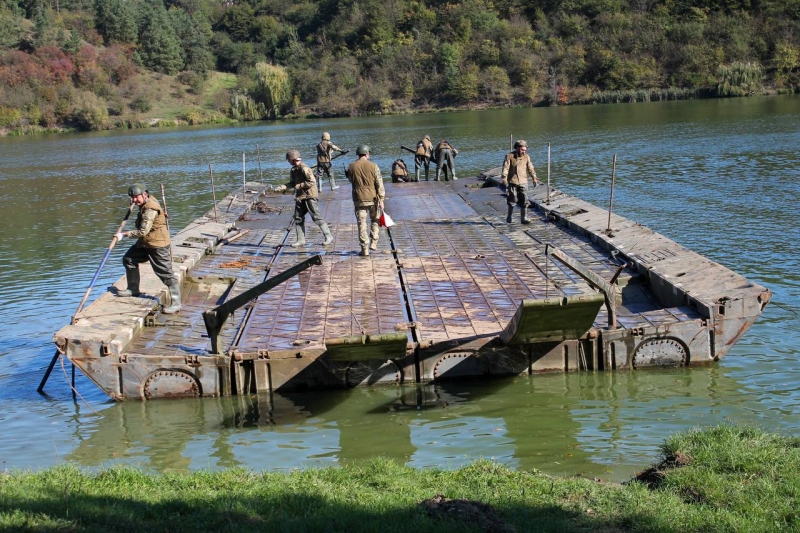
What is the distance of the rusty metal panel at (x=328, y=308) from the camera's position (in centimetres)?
1134

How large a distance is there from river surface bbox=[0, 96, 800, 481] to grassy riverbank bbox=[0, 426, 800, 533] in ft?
2.86

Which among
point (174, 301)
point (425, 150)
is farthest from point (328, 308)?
point (425, 150)

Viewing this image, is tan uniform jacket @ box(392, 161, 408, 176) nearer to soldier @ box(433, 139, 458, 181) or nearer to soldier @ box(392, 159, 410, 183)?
soldier @ box(392, 159, 410, 183)

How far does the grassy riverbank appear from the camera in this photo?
6016 millimetres

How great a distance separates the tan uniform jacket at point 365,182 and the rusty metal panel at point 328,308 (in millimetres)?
1093

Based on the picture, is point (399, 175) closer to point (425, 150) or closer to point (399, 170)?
point (399, 170)

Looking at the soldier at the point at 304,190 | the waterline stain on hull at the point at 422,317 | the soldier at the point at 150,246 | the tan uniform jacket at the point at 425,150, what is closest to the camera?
the waterline stain on hull at the point at 422,317

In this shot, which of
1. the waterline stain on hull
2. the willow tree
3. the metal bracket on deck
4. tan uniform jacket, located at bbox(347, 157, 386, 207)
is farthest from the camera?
the willow tree

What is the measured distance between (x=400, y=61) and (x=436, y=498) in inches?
3739

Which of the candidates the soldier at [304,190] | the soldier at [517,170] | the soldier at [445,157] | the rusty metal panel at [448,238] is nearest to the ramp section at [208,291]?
the soldier at [304,190]

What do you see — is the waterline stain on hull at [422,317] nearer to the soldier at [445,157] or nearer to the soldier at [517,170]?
the soldier at [517,170]

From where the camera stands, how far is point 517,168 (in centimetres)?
1791

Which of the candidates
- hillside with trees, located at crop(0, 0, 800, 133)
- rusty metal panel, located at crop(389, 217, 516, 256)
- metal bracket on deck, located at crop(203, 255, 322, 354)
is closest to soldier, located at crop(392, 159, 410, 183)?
rusty metal panel, located at crop(389, 217, 516, 256)

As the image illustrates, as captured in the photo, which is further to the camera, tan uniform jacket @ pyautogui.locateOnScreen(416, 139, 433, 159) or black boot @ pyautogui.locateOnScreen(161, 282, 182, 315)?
tan uniform jacket @ pyautogui.locateOnScreen(416, 139, 433, 159)
